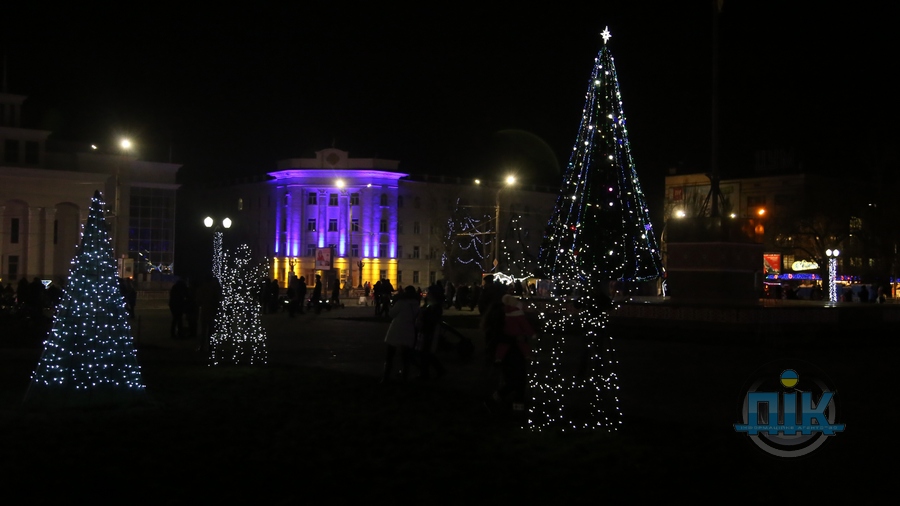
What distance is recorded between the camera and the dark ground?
8.08m

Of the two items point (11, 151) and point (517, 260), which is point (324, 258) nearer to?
point (517, 260)

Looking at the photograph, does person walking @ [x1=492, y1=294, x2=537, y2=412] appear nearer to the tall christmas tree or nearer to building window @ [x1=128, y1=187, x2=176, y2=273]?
the tall christmas tree

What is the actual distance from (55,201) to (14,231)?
319cm

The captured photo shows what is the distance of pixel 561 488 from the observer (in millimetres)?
8188

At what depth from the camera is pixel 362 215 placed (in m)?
87.0

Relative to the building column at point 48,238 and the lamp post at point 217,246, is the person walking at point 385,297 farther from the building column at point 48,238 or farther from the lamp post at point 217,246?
the building column at point 48,238

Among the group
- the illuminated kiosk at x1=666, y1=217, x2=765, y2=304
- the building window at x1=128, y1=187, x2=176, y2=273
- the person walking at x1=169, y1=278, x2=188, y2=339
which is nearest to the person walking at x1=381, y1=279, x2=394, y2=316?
the illuminated kiosk at x1=666, y1=217, x2=765, y2=304

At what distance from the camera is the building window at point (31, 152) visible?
63438 mm

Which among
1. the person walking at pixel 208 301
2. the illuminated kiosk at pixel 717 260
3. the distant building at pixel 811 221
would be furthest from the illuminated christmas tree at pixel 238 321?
the distant building at pixel 811 221

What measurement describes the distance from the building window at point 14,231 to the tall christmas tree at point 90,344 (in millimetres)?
55006

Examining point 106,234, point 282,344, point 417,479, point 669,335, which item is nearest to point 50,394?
point 106,234

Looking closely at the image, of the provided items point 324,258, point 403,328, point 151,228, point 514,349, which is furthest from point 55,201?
point 514,349
